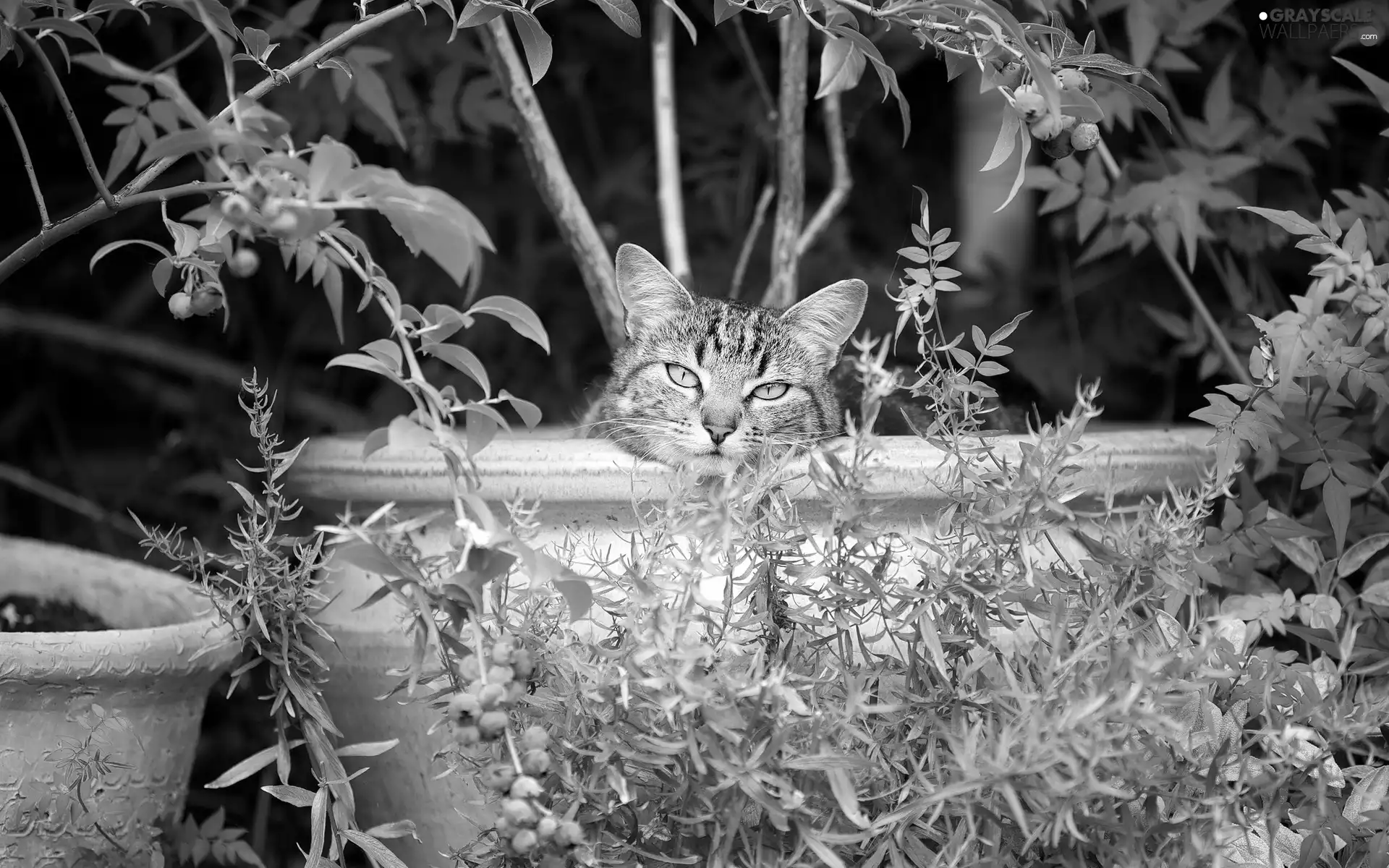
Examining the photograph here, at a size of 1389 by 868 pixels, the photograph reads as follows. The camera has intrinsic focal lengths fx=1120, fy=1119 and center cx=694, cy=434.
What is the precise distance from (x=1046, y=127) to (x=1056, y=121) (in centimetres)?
5

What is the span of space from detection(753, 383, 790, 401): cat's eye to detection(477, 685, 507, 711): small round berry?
0.93 m

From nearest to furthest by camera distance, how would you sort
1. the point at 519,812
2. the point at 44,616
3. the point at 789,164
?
1. the point at 519,812
2. the point at 44,616
3. the point at 789,164

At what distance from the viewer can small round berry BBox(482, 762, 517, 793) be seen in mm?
820

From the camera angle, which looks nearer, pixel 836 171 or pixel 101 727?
pixel 101 727

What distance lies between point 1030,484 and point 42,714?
3.37 feet

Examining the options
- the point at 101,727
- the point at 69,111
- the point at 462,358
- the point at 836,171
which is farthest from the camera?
the point at 836,171

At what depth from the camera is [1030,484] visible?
3.17 feet

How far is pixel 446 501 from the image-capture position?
1303 millimetres

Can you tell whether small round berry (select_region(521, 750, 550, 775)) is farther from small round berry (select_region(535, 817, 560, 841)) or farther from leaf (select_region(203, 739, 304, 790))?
leaf (select_region(203, 739, 304, 790))

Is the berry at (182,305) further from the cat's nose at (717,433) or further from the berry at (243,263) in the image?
the cat's nose at (717,433)

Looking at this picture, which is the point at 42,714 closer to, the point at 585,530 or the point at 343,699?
the point at 343,699

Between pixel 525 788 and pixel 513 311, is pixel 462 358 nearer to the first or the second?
pixel 513 311

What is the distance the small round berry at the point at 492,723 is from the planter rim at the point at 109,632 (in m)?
0.45

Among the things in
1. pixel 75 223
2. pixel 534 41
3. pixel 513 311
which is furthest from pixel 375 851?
pixel 534 41
